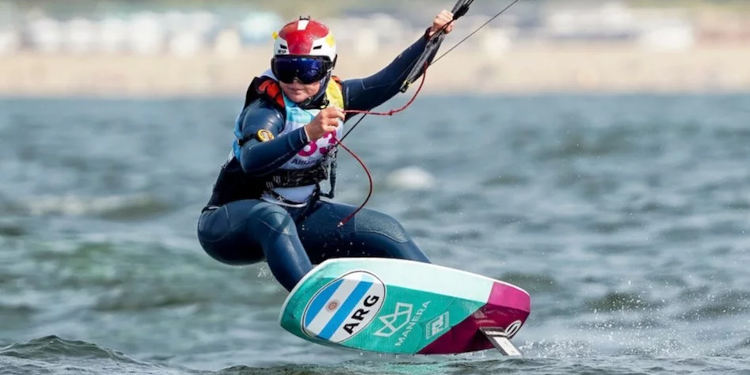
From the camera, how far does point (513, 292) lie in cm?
791

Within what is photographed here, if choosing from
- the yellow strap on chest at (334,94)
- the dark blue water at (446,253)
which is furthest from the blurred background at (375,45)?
the yellow strap on chest at (334,94)

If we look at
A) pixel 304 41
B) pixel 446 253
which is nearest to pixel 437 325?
pixel 304 41

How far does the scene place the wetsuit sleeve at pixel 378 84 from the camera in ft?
26.8

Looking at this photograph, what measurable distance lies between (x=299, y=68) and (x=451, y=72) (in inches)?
3192

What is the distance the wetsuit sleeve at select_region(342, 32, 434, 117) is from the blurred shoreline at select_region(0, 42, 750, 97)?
236 feet

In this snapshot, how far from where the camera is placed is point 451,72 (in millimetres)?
88188

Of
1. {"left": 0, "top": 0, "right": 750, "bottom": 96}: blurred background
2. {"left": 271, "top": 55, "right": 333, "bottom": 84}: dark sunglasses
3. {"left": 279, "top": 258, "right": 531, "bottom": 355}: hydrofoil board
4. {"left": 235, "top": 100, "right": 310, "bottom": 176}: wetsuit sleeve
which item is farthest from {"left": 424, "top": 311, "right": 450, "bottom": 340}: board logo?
{"left": 0, "top": 0, "right": 750, "bottom": 96}: blurred background

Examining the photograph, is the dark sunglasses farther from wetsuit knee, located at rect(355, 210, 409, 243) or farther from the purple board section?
the purple board section

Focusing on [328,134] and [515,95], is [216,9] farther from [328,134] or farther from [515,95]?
[328,134]

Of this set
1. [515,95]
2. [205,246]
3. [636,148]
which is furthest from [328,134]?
[515,95]

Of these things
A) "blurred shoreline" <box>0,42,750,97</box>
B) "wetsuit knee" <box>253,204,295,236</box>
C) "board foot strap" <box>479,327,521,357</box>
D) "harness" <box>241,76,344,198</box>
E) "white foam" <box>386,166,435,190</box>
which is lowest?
"board foot strap" <box>479,327,521,357</box>

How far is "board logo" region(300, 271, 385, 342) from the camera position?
7605mm

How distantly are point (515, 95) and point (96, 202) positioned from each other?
61330 mm

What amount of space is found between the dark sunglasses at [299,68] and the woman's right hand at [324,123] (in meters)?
0.57
